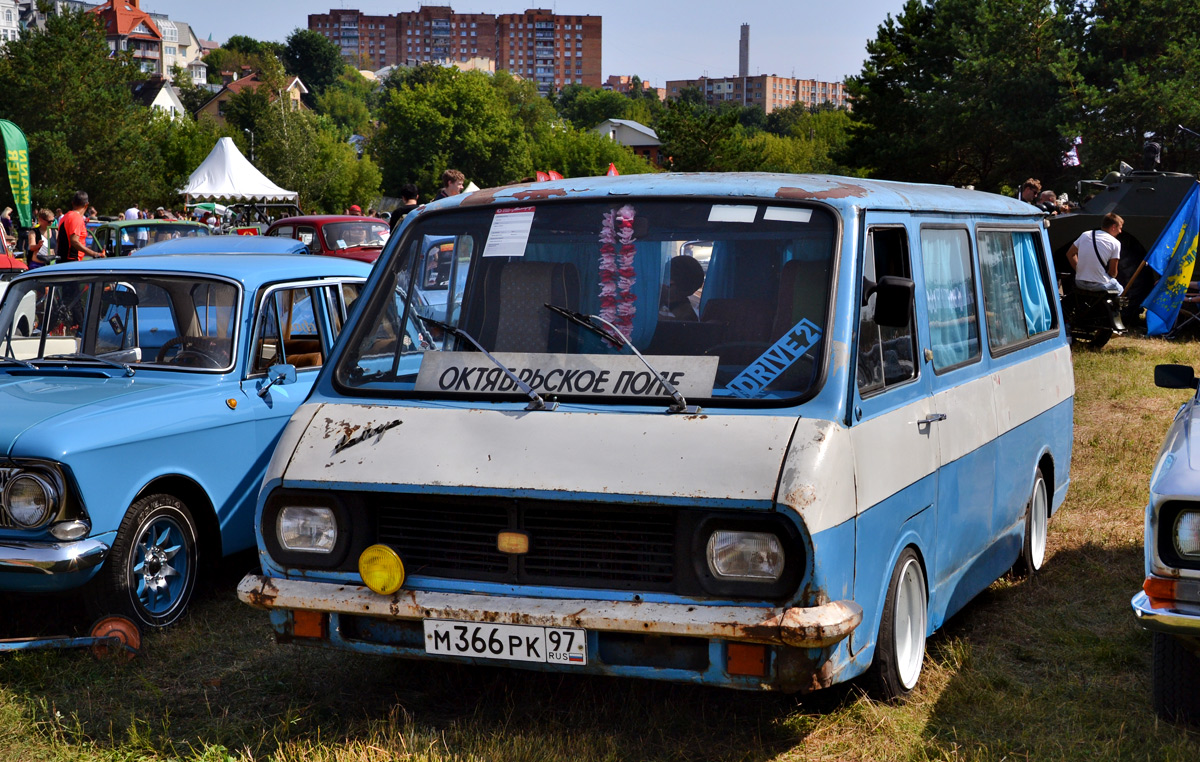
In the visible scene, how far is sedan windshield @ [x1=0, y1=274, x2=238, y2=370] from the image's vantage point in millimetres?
6246

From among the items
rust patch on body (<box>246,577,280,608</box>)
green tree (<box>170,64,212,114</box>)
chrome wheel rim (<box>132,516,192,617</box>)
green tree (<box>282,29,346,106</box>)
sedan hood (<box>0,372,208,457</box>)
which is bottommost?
chrome wheel rim (<box>132,516,192,617</box>)

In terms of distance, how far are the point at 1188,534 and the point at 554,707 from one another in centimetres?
218

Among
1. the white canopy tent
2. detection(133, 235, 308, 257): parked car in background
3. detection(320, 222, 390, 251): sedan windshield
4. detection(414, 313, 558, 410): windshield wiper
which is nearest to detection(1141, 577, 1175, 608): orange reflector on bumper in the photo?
detection(414, 313, 558, 410): windshield wiper

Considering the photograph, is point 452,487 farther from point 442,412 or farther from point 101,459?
point 101,459

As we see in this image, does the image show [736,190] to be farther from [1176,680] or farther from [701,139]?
[701,139]

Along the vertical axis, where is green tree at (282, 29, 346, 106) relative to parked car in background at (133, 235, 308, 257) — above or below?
above

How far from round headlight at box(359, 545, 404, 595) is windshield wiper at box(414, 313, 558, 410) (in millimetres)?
645

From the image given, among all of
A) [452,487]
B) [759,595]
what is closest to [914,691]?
[759,595]

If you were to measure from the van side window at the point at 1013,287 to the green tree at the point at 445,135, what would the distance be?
107164 mm

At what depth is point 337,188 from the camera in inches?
3310

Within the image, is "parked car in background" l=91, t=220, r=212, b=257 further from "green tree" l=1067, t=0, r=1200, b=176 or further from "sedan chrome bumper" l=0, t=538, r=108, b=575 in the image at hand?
"green tree" l=1067, t=0, r=1200, b=176

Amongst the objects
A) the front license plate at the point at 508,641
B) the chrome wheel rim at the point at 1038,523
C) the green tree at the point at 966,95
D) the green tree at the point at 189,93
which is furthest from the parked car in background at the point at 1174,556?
the green tree at the point at 189,93

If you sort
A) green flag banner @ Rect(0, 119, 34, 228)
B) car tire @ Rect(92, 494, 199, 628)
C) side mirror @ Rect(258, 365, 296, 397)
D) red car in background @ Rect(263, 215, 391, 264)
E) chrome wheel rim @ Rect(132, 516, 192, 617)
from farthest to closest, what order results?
red car in background @ Rect(263, 215, 391, 264)
green flag banner @ Rect(0, 119, 34, 228)
side mirror @ Rect(258, 365, 296, 397)
chrome wheel rim @ Rect(132, 516, 192, 617)
car tire @ Rect(92, 494, 199, 628)

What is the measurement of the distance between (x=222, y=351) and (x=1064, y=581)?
14.2 feet
